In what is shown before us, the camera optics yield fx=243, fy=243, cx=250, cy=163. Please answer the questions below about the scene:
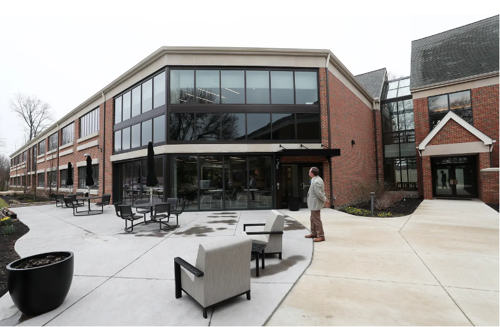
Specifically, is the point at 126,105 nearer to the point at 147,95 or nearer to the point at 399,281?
the point at 147,95

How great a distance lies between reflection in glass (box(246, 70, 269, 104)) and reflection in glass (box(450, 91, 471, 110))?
1285 cm

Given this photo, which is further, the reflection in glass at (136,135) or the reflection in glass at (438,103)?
the reflection in glass at (438,103)

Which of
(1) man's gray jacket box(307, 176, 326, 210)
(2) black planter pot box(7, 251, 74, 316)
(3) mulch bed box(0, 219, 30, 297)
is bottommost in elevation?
(3) mulch bed box(0, 219, 30, 297)

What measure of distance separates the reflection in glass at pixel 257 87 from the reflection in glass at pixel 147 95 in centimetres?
558

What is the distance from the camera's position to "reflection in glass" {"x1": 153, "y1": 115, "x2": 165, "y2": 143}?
41.3 ft

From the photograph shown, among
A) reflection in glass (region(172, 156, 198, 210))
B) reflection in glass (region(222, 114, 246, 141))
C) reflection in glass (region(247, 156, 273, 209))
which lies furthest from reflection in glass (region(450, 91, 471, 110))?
reflection in glass (region(172, 156, 198, 210))

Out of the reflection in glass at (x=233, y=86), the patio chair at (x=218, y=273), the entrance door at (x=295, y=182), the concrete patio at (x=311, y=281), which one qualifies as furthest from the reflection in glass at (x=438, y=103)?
the patio chair at (x=218, y=273)

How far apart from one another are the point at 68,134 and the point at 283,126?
2246cm

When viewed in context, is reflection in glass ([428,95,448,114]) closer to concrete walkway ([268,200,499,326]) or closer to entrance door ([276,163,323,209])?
entrance door ([276,163,323,209])

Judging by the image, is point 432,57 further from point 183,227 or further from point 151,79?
point 183,227

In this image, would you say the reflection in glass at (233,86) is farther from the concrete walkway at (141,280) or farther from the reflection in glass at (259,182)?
the concrete walkway at (141,280)

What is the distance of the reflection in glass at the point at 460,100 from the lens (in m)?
15.5

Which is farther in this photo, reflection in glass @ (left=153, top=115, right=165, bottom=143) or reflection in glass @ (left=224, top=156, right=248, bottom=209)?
reflection in glass @ (left=153, top=115, right=165, bottom=143)

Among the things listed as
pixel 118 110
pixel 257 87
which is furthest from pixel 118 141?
pixel 257 87
